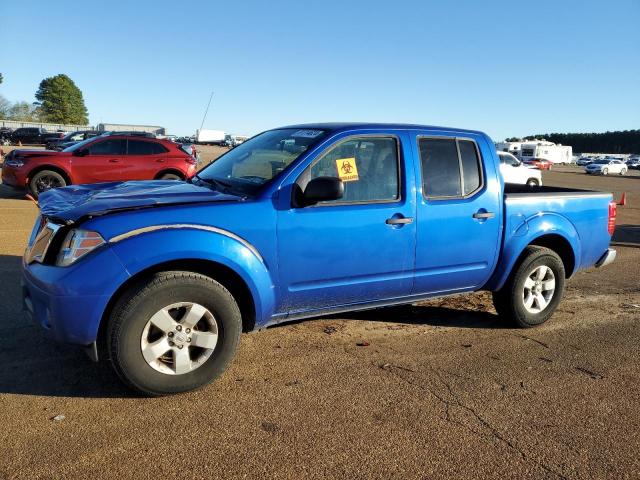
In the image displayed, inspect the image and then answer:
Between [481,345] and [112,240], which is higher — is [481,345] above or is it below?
below

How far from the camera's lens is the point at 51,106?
100 meters

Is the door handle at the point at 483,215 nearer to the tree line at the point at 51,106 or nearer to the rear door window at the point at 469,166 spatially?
the rear door window at the point at 469,166

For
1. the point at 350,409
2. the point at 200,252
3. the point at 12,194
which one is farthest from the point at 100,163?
the point at 350,409

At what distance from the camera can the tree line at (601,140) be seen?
3740 inches

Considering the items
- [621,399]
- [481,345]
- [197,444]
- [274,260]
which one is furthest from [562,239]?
[197,444]

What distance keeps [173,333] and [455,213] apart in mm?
2422

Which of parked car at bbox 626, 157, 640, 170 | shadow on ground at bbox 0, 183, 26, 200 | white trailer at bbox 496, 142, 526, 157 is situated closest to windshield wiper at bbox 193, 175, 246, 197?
shadow on ground at bbox 0, 183, 26, 200

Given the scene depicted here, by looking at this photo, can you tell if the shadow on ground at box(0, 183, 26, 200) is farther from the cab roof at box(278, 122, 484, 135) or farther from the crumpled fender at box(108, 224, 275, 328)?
the crumpled fender at box(108, 224, 275, 328)

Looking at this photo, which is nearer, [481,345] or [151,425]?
[151,425]

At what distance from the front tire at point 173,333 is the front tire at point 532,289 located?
8.77ft

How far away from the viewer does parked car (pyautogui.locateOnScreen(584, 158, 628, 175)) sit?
47997mm

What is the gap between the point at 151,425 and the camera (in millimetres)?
3107

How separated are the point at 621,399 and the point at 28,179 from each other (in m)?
12.5

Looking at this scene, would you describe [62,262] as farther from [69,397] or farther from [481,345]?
[481,345]
